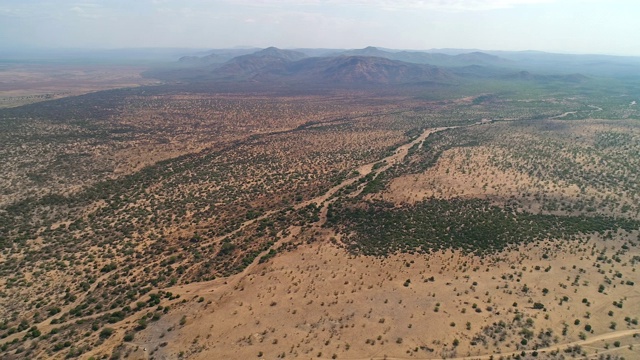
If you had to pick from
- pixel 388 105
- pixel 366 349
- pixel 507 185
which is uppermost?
pixel 388 105

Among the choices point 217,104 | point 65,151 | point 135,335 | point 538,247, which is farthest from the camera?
point 217,104

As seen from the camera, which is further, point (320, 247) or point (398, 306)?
point (320, 247)

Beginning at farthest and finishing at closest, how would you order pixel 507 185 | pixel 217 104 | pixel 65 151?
pixel 217 104
pixel 65 151
pixel 507 185

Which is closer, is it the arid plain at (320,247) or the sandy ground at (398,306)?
the sandy ground at (398,306)

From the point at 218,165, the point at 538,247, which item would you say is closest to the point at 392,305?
the point at 538,247

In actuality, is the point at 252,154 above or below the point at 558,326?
above

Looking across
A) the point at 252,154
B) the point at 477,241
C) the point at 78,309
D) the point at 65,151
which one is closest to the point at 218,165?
the point at 252,154

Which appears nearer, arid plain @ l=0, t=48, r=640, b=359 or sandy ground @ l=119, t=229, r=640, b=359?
sandy ground @ l=119, t=229, r=640, b=359

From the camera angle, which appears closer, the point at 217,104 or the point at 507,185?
the point at 507,185

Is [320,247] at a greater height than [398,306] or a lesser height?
greater

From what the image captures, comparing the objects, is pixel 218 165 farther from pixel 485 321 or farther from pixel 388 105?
pixel 388 105
